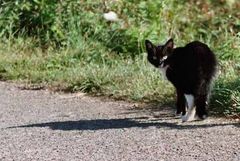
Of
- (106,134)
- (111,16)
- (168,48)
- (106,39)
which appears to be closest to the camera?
(106,134)

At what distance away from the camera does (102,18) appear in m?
11.3

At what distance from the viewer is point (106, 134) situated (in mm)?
6488

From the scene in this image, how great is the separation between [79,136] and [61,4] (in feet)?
17.7

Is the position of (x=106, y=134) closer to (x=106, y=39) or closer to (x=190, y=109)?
(x=190, y=109)

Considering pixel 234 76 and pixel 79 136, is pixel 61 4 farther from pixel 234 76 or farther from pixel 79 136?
pixel 79 136

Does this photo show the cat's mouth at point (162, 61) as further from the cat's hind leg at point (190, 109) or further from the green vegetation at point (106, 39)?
the green vegetation at point (106, 39)

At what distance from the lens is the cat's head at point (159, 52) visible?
6.96 meters

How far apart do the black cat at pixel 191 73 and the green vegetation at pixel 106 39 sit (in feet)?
3.05

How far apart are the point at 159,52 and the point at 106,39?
150 inches

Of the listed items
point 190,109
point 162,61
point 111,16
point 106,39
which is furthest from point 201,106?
point 111,16

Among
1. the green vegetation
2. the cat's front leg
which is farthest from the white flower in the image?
the cat's front leg

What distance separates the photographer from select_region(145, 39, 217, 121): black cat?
6590 mm

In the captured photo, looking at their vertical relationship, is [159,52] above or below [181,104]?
above

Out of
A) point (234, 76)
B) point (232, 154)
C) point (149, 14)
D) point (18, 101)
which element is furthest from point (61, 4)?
point (232, 154)
